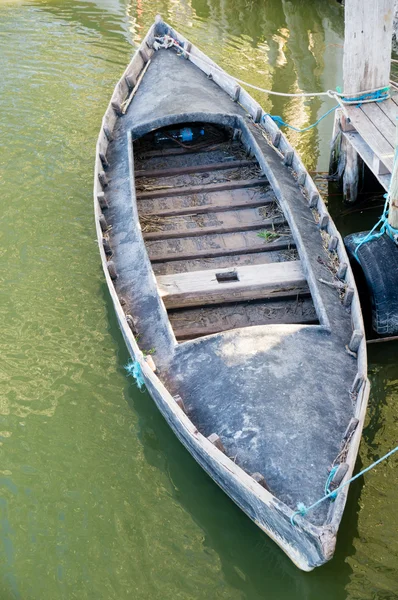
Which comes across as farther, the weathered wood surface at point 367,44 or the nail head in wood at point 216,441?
the weathered wood surface at point 367,44

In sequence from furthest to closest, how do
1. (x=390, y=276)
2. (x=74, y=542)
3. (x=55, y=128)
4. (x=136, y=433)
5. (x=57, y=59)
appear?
(x=57, y=59) < (x=55, y=128) < (x=390, y=276) < (x=136, y=433) < (x=74, y=542)

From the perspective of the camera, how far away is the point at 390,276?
829cm

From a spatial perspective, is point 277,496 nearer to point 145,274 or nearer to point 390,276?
point 145,274

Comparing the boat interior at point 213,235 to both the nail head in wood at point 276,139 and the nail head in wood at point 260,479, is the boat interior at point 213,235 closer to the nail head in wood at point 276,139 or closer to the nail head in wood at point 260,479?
the nail head in wood at point 276,139

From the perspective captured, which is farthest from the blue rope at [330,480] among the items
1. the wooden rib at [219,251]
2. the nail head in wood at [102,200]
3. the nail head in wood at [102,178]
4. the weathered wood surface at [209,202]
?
the nail head in wood at [102,178]

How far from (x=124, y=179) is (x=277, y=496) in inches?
214

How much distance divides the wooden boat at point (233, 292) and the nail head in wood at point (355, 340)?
0.04ft

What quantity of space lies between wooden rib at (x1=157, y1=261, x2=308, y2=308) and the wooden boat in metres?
0.02

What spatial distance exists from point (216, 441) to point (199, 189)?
4.89 m

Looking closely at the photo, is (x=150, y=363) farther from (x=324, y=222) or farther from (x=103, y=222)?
(x=324, y=222)

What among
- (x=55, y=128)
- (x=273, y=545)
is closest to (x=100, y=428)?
(x=273, y=545)

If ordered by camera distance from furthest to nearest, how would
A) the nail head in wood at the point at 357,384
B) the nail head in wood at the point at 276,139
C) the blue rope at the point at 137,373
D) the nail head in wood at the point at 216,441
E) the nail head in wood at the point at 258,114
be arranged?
the nail head in wood at the point at 258,114 → the nail head in wood at the point at 276,139 → the blue rope at the point at 137,373 → the nail head in wood at the point at 357,384 → the nail head in wood at the point at 216,441

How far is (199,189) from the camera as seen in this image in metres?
9.77

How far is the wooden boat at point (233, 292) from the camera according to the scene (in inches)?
231
